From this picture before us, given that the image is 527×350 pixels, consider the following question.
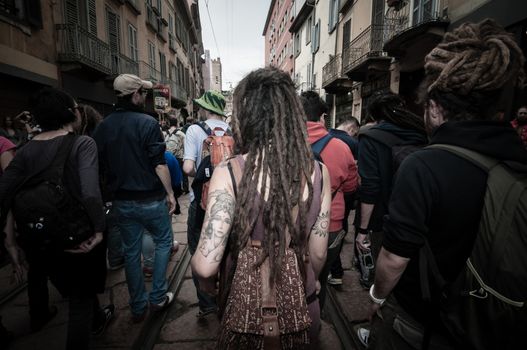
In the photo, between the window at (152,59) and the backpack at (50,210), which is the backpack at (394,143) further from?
the window at (152,59)

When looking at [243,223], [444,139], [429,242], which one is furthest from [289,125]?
[429,242]

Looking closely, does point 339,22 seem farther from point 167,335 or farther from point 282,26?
point 282,26

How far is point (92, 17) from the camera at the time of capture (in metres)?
10.7

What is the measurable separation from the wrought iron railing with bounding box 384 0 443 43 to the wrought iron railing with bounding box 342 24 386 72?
36cm

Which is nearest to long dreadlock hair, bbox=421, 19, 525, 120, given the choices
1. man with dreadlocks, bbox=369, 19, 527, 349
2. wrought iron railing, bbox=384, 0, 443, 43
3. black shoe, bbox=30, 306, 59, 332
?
man with dreadlocks, bbox=369, 19, 527, 349

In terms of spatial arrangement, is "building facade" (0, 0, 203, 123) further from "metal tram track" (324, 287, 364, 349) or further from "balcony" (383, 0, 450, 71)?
"balcony" (383, 0, 450, 71)

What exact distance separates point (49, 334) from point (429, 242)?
3.24m

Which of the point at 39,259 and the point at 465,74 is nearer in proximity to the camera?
the point at 465,74

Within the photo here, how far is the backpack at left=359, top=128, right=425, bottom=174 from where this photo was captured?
2.10 meters

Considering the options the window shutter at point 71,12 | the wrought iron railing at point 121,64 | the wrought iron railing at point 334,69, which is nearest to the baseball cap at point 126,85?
A: the window shutter at point 71,12

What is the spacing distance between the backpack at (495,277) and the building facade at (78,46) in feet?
31.0

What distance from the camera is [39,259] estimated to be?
1.92m

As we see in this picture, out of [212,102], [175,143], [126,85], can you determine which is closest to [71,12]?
[175,143]

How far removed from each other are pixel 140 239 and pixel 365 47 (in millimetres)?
10733
